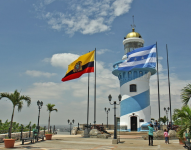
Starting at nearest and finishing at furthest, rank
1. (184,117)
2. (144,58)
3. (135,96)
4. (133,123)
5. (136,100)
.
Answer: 1. (184,117)
2. (144,58)
3. (133,123)
4. (136,100)
5. (135,96)

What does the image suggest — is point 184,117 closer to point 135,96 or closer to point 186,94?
point 186,94

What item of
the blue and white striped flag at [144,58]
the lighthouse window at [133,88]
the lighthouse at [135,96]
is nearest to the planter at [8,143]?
the blue and white striped flag at [144,58]

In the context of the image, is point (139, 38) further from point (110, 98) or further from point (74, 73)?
point (110, 98)

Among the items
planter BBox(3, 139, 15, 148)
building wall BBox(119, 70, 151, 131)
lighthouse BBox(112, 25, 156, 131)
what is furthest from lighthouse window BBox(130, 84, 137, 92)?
planter BBox(3, 139, 15, 148)

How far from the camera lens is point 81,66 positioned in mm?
24062

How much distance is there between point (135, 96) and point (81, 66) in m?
12.5

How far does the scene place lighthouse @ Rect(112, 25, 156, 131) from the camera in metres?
31.8

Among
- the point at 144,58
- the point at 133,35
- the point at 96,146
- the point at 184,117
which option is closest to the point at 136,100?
the point at 133,35

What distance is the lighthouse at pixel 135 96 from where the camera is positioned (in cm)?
3184

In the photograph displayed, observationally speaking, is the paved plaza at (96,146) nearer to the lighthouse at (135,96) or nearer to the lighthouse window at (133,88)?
the lighthouse at (135,96)

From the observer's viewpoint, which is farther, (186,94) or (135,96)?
(135,96)

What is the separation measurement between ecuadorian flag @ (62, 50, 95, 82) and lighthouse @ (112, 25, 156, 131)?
1039 cm

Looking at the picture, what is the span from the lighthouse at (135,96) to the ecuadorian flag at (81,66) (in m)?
10.4

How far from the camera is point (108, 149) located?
13859 millimetres
